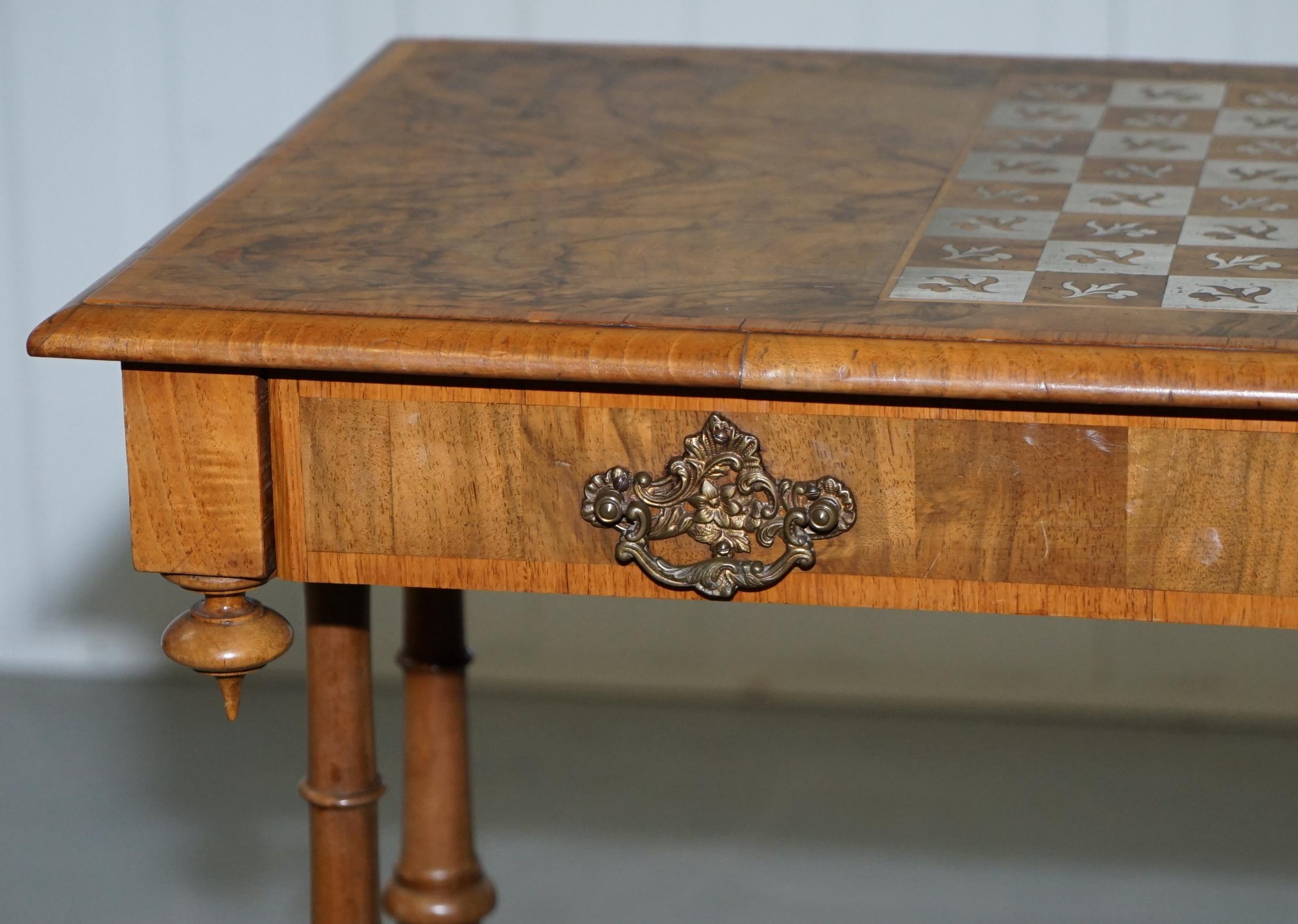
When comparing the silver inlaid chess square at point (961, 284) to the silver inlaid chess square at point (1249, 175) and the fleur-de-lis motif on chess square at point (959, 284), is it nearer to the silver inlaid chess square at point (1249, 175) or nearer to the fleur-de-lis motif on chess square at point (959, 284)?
the fleur-de-lis motif on chess square at point (959, 284)

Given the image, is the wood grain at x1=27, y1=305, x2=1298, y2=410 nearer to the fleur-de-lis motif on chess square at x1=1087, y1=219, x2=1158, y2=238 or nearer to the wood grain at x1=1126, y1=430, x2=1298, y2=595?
the wood grain at x1=1126, y1=430, x2=1298, y2=595

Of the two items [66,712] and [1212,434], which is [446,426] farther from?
[66,712]

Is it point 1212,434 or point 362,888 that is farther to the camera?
point 362,888

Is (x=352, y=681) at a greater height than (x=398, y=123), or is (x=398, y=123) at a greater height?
(x=398, y=123)

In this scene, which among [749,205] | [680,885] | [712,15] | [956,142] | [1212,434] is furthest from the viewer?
[712,15]

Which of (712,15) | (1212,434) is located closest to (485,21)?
(712,15)

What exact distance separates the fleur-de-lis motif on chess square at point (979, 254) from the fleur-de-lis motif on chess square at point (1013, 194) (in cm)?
11

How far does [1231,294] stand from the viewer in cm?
Answer: 88

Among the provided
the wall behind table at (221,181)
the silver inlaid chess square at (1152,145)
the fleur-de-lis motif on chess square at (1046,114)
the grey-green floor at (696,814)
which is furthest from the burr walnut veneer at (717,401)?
the wall behind table at (221,181)

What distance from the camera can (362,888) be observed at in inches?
49.1

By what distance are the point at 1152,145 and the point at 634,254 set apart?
0.46 meters

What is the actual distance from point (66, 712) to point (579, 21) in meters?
1.15

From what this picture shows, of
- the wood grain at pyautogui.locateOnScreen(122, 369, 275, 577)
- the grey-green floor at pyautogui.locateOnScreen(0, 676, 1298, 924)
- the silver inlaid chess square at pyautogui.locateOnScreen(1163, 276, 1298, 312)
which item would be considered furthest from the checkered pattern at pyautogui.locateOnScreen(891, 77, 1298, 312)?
the grey-green floor at pyautogui.locateOnScreen(0, 676, 1298, 924)

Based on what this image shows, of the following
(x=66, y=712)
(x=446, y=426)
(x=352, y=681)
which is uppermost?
(x=446, y=426)
